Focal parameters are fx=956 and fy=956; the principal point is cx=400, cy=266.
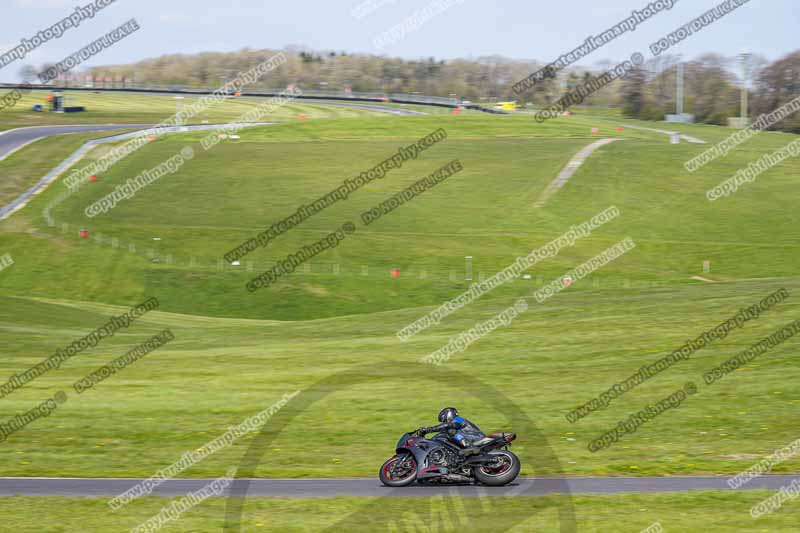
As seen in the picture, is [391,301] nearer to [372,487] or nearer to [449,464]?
[372,487]

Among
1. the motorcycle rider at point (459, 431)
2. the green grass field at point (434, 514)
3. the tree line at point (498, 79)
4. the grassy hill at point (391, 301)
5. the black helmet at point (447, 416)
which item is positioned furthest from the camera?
the tree line at point (498, 79)

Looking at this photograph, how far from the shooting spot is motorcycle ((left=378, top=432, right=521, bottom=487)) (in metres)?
17.2

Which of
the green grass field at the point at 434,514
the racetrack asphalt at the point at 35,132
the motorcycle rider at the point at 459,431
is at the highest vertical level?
the racetrack asphalt at the point at 35,132

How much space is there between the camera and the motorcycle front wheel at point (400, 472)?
1730 centimetres

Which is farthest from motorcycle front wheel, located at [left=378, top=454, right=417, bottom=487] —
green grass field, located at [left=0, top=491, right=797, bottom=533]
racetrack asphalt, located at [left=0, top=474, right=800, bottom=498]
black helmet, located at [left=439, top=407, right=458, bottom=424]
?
black helmet, located at [left=439, top=407, right=458, bottom=424]

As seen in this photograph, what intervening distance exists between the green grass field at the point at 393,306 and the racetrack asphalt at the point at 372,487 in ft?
1.95

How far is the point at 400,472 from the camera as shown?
1736 cm

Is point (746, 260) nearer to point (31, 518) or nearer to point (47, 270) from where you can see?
point (47, 270)

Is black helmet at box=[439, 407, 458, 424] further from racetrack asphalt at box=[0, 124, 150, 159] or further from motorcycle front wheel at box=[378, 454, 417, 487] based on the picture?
racetrack asphalt at box=[0, 124, 150, 159]

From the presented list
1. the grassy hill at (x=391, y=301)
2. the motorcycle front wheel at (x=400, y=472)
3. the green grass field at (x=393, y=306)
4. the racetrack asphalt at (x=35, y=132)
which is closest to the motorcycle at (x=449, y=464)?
the motorcycle front wheel at (x=400, y=472)

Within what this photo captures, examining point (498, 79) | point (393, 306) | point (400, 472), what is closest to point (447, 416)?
point (400, 472)

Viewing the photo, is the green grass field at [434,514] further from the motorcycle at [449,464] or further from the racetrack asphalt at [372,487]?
the motorcycle at [449,464]

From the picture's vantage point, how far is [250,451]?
66.6 feet

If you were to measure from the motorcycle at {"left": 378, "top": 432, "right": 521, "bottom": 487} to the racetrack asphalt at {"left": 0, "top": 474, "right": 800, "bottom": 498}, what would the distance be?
7.0 inches
